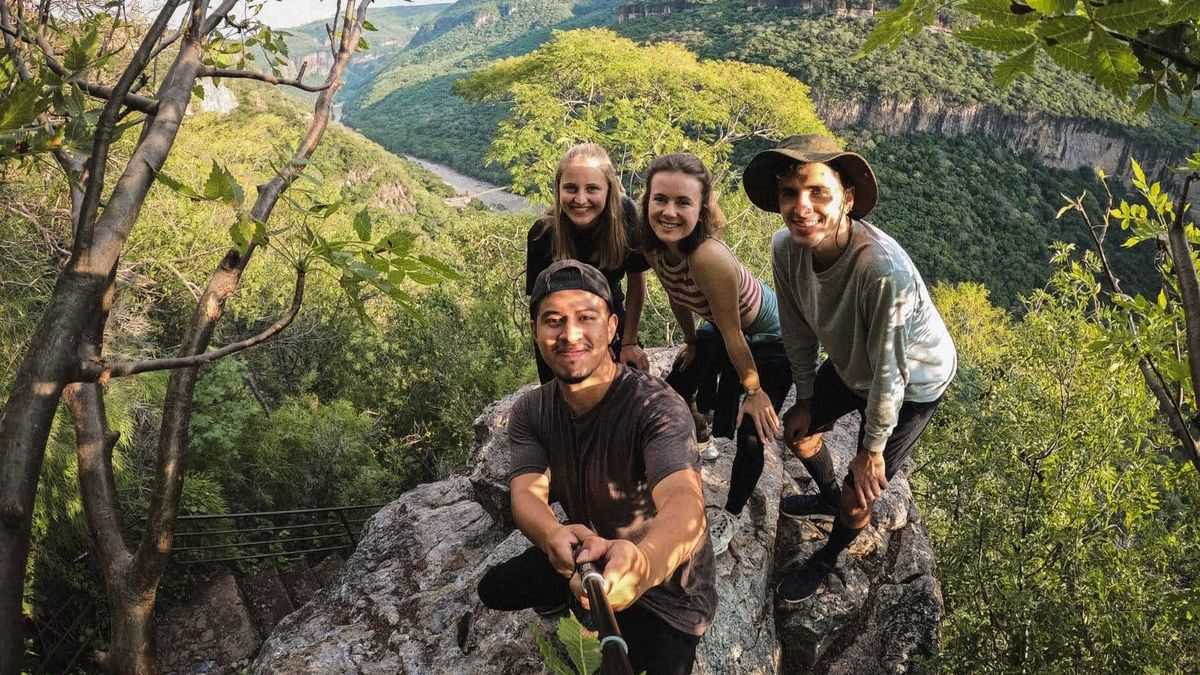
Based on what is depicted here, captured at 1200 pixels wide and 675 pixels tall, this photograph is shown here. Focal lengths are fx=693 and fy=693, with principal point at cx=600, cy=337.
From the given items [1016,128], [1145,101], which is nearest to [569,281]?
[1145,101]

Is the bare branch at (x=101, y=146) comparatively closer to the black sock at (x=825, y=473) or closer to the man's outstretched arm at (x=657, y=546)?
the man's outstretched arm at (x=657, y=546)

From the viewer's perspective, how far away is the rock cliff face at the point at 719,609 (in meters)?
3.38

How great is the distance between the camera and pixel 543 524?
205 cm

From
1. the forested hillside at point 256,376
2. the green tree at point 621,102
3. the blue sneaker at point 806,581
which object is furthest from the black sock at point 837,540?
the green tree at point 621,102

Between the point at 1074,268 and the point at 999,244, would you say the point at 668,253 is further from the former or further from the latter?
the point at 999,244

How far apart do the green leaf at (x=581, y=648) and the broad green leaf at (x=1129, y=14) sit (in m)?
1.01

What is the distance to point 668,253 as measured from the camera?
314 centimetres

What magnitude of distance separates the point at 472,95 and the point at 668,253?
1930 cm

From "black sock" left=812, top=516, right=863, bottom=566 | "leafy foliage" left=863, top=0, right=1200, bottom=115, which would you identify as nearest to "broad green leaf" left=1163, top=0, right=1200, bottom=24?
"leafy foliage" left=863, top=0, right=1200, bottom=115

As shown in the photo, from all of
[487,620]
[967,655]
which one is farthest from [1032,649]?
[487,620]

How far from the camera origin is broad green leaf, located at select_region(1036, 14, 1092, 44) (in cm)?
94

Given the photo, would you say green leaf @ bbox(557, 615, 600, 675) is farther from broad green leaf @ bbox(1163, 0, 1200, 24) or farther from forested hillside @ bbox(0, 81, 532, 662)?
forested hillside @ bbox(0, 81, 532, 662)

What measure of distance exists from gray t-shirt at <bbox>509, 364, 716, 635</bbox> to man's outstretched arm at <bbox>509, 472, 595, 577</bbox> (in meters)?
0.06

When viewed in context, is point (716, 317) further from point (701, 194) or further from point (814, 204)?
point (814, 204)
